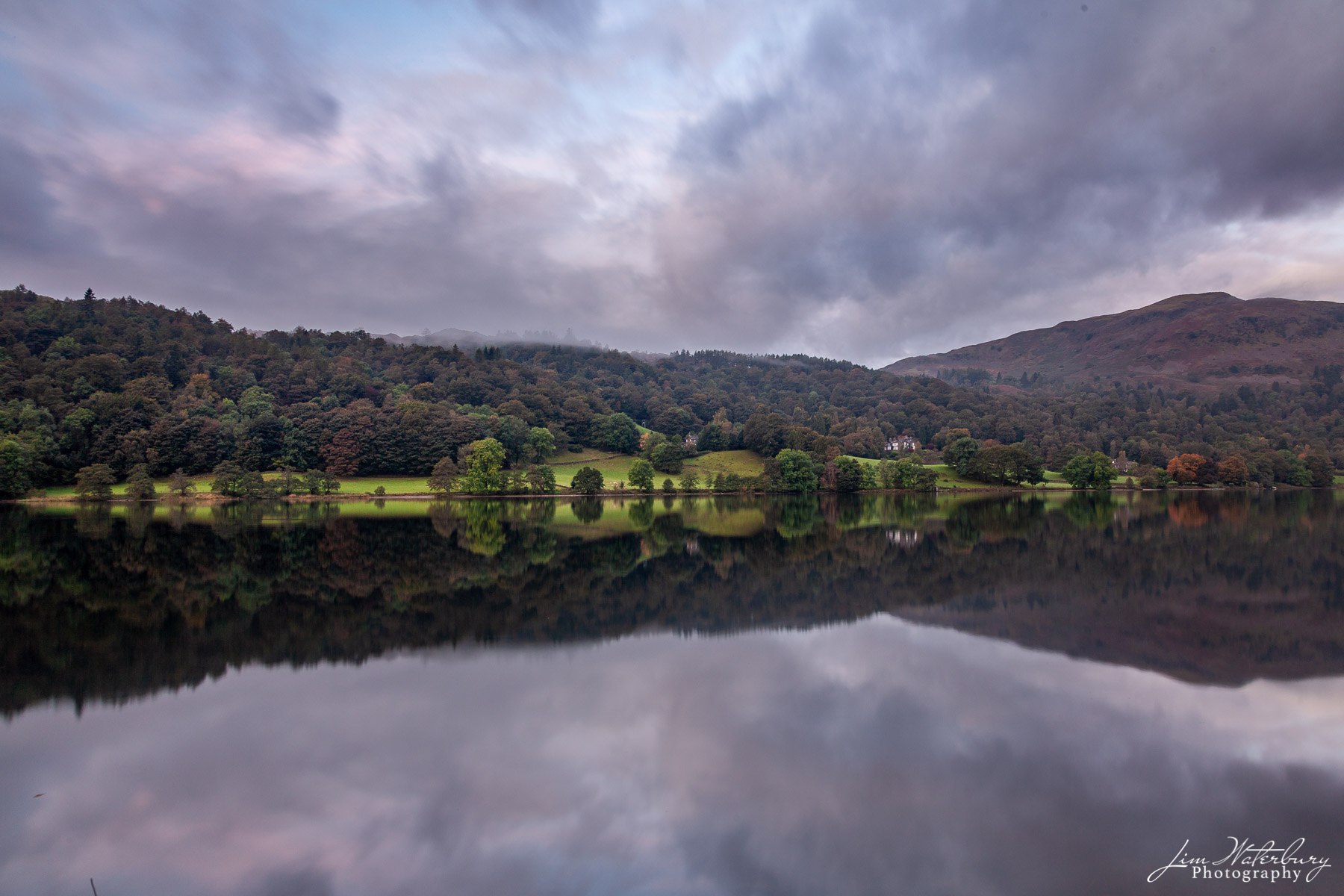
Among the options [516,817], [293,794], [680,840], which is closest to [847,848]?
[680,840]

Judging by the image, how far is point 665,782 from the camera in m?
7.66

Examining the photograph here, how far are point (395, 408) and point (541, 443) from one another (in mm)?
20019

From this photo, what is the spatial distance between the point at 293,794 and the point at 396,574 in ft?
46.8

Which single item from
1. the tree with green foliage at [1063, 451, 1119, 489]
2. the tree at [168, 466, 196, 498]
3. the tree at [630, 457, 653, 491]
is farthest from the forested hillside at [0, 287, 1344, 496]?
the tree with green foliage at [1063, 451, 1119, 489]

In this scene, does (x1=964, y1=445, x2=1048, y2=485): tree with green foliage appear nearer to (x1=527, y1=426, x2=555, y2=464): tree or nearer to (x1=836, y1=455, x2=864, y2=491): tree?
(x1=836, y1=455, x2=864, y2=491): tree

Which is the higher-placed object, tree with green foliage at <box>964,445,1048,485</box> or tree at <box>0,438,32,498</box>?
tree at <box>0,438,32,498</box>

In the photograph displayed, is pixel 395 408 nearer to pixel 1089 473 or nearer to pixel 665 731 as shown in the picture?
pixel 665 731

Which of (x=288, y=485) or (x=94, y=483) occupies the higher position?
(x=94, y=483)

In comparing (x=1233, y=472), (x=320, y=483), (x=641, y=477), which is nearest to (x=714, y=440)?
(x=641, y=477)

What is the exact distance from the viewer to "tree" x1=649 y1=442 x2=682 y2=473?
8788 centimetres

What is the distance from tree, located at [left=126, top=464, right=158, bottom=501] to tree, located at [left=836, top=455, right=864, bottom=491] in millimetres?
78149

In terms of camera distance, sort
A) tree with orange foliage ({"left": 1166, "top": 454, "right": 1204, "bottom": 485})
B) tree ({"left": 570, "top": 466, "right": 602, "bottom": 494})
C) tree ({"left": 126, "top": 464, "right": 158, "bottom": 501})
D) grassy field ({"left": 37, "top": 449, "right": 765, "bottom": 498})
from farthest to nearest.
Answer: tree with orange foliage ({"left": 1166, "top": 454, "right": 1204, "bottom": 485}), tree ({"left": 570, "top": 466, "right": 602, "bottom": 494}), grassy field ({"left": 37, "top": 449, "right": 765, "bottom": 498}), tree ({"left": 126, "top": 464, "right": 158, "bottom": 501})

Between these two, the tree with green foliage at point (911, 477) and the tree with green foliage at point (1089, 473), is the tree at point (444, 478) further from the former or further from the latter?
the tree with green foliage at point (1089, 473)

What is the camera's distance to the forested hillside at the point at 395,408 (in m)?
68.9
